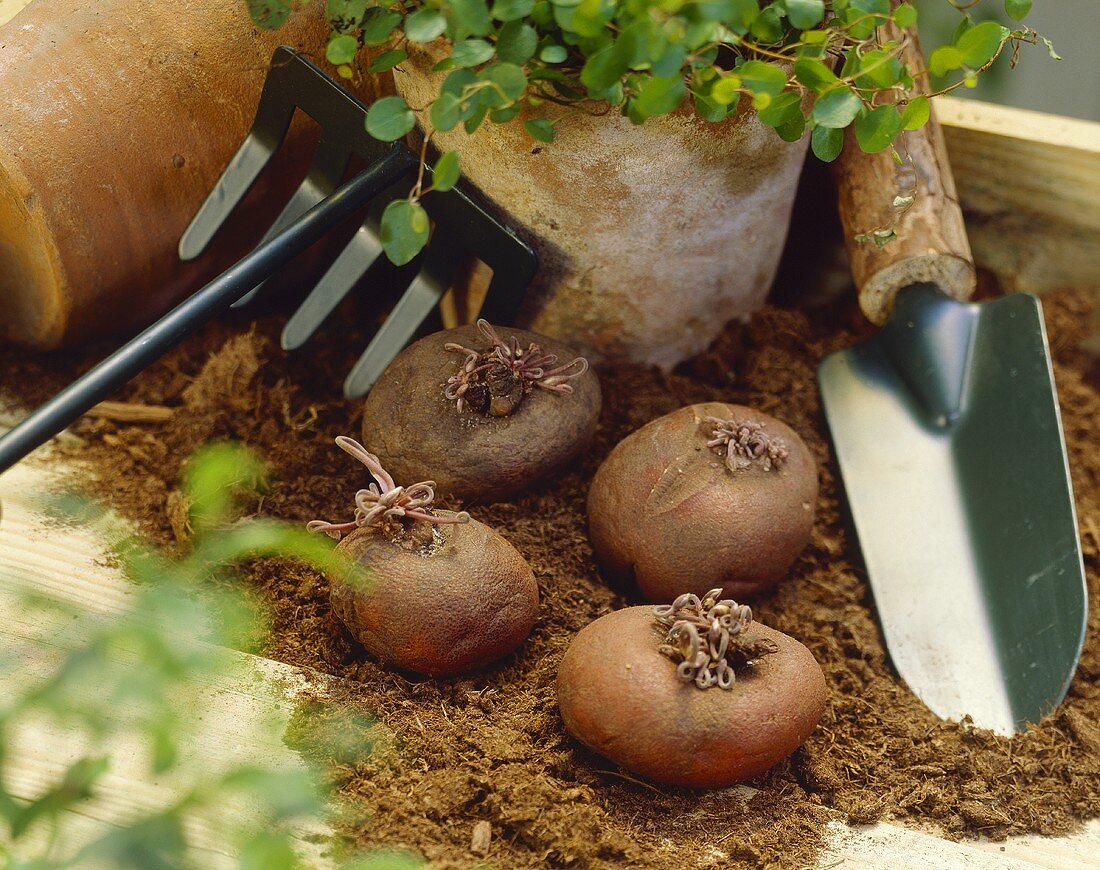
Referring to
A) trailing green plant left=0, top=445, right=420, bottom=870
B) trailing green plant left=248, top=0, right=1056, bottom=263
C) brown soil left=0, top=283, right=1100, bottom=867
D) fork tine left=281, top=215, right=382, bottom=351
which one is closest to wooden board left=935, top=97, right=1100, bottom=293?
brown soil left=0, top=283, right=1100, bottom=867

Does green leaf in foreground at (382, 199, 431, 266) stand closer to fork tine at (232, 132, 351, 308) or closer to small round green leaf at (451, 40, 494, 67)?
small round green leaf at (451, 40, 494, 67)

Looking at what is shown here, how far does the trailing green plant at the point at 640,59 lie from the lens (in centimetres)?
105

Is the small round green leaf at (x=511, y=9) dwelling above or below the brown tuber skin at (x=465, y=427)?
above

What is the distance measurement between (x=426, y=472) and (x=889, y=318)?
0.74 m

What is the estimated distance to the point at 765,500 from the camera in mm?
1236

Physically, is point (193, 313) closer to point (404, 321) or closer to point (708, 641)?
point (404, 321)

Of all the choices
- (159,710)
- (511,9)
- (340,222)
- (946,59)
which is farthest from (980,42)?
(159,710)

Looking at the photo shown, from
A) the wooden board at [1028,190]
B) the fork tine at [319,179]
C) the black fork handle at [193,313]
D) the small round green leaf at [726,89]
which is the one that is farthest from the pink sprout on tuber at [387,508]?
the wooden board at [1028,190]

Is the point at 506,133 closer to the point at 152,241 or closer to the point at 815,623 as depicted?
the point at 152,241

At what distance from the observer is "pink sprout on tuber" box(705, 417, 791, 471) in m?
1.24

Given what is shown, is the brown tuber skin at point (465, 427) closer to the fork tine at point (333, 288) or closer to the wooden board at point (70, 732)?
the fork tine at point (333, 288)

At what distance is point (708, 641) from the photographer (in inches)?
41.4

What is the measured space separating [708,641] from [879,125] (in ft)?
1.98

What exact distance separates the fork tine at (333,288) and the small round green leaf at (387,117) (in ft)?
0.97
